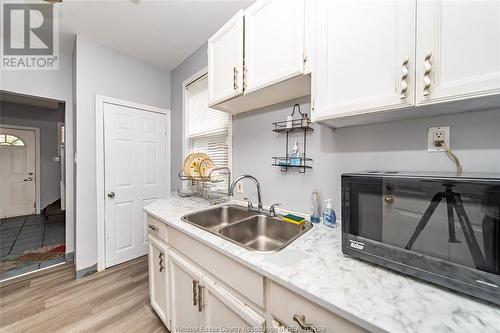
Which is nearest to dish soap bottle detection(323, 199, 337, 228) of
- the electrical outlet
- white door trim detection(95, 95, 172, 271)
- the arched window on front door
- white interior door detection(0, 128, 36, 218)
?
the electrical outlet

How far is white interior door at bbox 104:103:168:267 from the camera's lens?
226 cm

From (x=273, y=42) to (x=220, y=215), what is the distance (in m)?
1.29

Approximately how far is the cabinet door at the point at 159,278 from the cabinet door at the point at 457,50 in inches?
65.2

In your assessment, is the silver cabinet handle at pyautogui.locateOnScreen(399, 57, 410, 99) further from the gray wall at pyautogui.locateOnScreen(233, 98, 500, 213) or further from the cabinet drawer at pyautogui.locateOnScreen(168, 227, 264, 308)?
the cabinet drawer at pyautogui.locateOnScreen(168, 227, 264, 308)

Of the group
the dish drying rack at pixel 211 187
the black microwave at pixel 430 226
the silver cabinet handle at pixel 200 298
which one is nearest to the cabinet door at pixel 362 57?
the black microwave at pixel 430 226

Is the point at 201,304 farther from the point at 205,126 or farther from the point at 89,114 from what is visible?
the point at 89,114

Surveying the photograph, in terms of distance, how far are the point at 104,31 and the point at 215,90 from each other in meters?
1.62

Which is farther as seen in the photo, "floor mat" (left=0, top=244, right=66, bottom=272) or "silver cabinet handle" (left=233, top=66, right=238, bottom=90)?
"floor mat" (left=0, top=244, right=66, bottom=272)

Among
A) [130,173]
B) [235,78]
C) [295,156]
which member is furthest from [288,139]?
[130,173]

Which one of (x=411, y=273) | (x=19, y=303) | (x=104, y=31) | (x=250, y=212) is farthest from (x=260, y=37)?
(x=19, y=303)

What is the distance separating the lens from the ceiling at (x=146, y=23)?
165cm

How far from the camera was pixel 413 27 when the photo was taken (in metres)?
0.67

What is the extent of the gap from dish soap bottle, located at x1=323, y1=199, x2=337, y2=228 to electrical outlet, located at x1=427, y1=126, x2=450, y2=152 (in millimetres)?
542

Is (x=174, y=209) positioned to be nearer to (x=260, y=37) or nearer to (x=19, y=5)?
(x=260, y=37)
